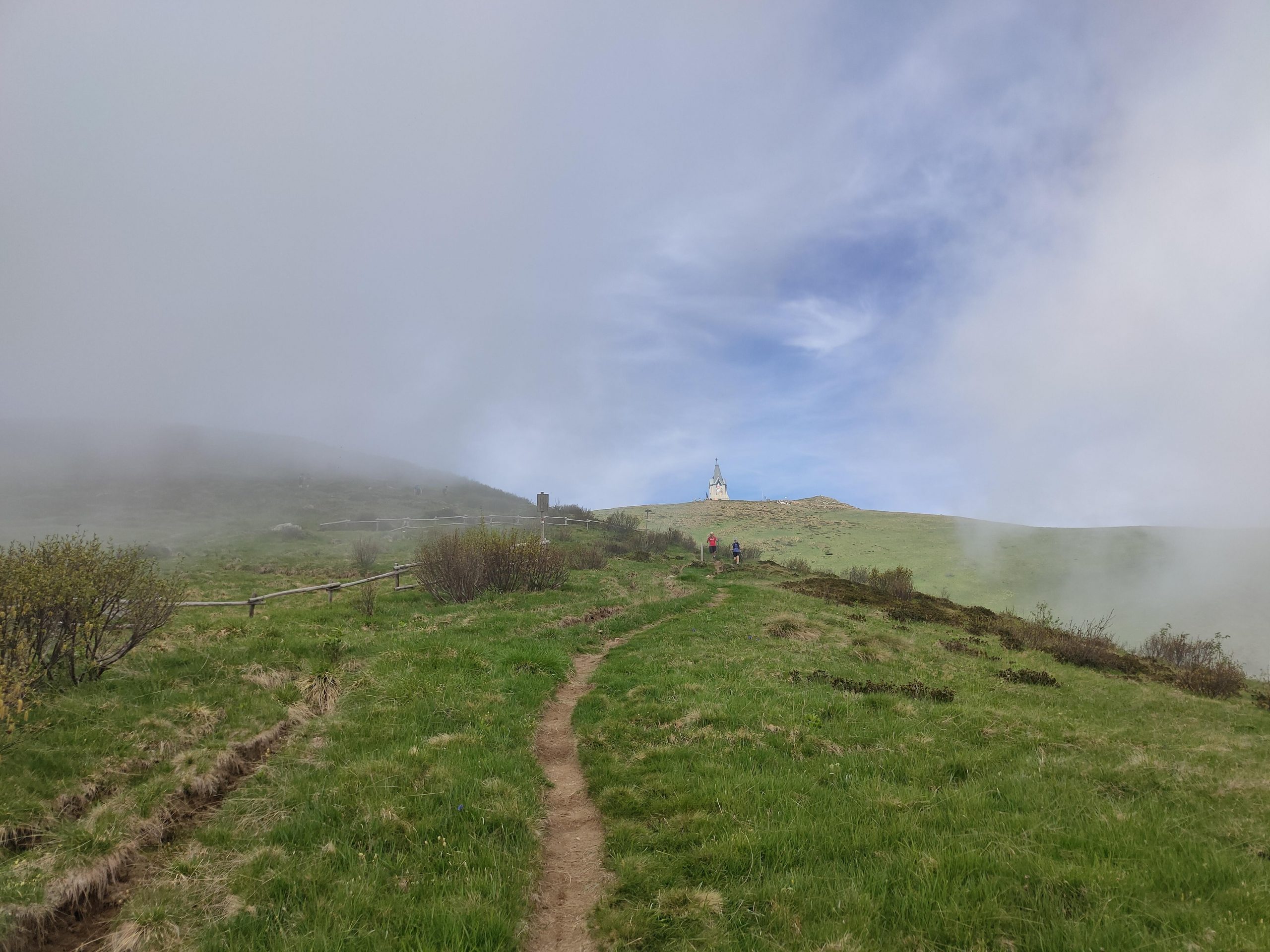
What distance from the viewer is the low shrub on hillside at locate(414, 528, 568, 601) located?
2358cm

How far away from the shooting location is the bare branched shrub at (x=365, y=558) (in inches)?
1396

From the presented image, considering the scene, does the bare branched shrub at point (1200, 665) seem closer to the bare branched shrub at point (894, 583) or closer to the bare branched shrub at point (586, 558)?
the bare branched shrub at point (894, 583)

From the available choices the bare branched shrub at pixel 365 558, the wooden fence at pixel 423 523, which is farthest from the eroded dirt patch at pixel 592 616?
the wooden fence at pixel 423 523

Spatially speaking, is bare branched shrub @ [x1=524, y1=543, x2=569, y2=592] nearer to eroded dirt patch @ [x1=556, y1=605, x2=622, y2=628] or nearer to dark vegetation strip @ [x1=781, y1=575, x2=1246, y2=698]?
eroded dirt patch @ [x1=556, y1=605, x2=622, y2=628]

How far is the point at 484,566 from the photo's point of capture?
2422 cm

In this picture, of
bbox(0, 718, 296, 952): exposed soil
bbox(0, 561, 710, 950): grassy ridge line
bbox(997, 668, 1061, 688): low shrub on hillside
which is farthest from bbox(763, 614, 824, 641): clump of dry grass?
bbox(0, 718, 296, 952): exposed soil

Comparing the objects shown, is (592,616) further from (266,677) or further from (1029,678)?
(1029,678)

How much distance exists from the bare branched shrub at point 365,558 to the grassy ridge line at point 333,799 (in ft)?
74.3

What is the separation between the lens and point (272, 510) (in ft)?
244

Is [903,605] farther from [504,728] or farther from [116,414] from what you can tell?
[116,414]

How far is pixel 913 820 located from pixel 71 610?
13376 millimetres

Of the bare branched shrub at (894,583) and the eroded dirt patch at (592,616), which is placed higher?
the bare branched shrub at (894,583)

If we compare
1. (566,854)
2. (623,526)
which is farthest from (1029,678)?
(623,526)

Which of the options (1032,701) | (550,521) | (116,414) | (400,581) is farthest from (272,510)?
(116,414)
